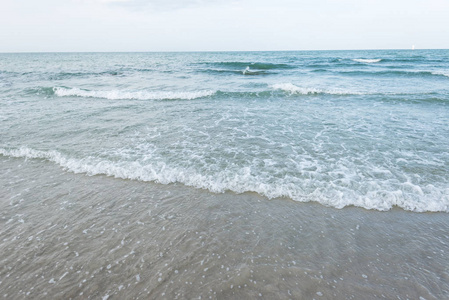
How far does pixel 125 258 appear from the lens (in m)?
3.40

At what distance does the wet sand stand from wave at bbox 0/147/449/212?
22 cm

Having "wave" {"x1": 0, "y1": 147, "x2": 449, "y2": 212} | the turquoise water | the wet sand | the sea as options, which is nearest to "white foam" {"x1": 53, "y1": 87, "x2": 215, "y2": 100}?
the turquoise water

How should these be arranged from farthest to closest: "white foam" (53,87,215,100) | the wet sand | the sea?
"white foam" (53,87,215,100), the sea, the wet sand

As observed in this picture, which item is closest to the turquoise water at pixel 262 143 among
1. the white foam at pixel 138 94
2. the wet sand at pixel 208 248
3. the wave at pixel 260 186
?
the wave at pixel 260 186

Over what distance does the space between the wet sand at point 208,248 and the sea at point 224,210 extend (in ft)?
0.06

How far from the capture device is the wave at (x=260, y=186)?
463 centimetres

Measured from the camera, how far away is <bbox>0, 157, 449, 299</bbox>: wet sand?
295 centimetres

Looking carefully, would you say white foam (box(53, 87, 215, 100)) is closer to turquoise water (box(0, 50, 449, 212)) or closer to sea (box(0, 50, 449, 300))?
turquoise water (box(0, 50, 449, 212))

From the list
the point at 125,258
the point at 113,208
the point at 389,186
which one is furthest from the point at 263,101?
the point at 125,258

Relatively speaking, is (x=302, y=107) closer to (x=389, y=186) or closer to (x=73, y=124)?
(x=389, y=186)

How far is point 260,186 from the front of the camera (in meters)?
5.14

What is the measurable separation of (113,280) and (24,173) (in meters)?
4.80

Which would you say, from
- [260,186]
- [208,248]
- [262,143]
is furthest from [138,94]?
[208,248]

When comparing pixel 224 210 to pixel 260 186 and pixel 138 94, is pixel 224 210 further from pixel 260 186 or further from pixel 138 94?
pixel 138 94
